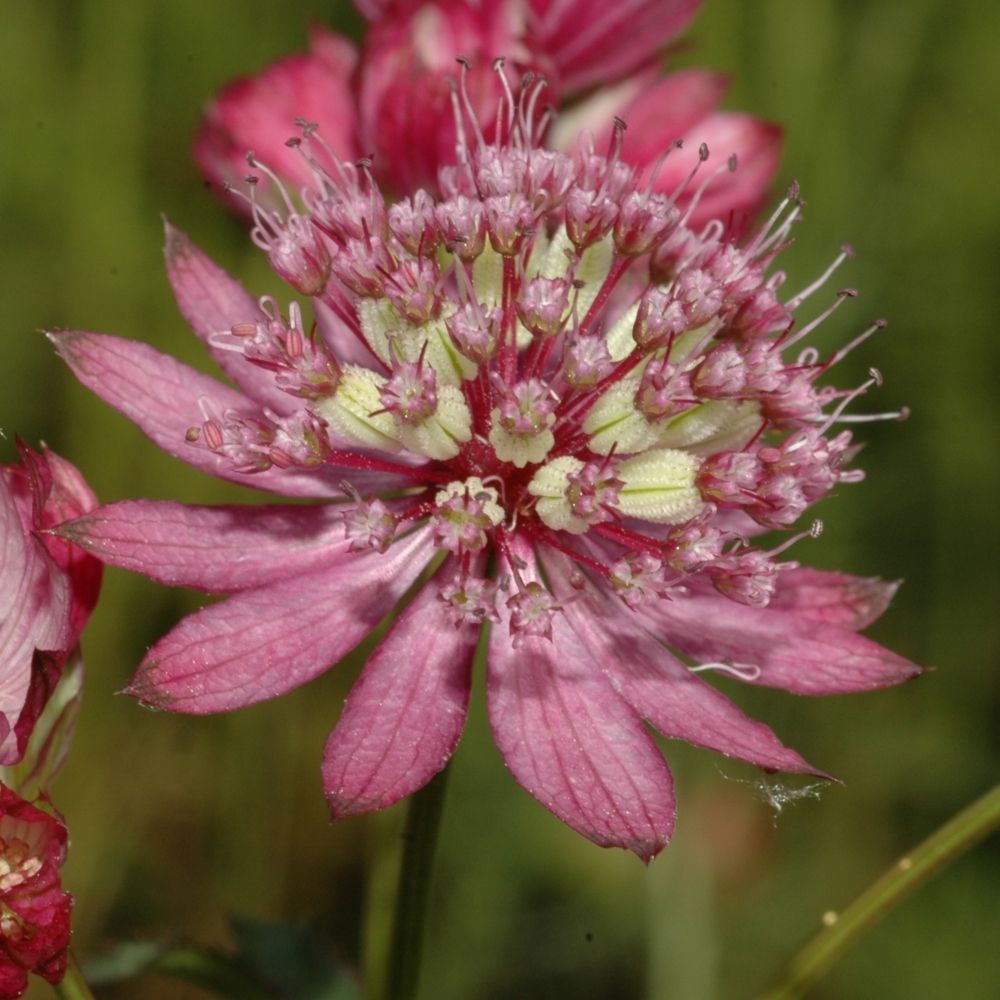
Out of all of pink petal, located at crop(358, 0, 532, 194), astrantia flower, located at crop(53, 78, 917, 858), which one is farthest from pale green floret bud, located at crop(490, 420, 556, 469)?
pink petal, located at crop(358, 0, 532, 194)

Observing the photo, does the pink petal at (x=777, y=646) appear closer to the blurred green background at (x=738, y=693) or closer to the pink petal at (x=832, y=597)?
the pink petal at (x=832, y=597)

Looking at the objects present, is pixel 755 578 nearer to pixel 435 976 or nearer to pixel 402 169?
pixel 402 169

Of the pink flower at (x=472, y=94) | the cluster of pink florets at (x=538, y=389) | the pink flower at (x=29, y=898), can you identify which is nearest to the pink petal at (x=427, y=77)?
the pink flower at (x=472, y=94)

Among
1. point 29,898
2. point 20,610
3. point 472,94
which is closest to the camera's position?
point 29,898

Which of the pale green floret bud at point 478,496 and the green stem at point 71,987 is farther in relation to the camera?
the pale green floret bud at point 478,496

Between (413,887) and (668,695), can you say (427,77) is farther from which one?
(413,887)

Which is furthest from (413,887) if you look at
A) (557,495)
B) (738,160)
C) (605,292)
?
(738,160)

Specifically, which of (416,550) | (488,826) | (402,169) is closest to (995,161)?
(402,169)
